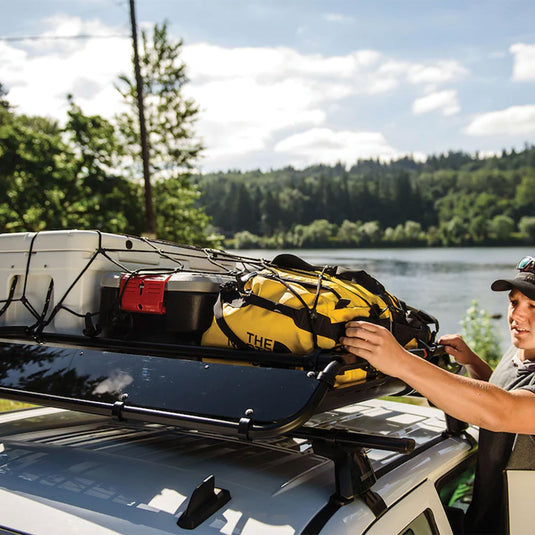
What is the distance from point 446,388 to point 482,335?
34.8 ft

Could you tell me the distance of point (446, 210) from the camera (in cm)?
5338

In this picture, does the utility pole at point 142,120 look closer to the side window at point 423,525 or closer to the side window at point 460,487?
the side window at point 460,487

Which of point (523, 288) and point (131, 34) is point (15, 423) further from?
point (131, 34)

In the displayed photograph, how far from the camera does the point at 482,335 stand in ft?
38.8

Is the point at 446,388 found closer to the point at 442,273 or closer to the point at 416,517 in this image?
the point at 416,517

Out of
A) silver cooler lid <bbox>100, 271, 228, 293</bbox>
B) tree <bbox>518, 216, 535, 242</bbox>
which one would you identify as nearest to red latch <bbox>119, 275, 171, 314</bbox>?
silver cooler lid <bbox>100, 271, 228, 293</bbox>

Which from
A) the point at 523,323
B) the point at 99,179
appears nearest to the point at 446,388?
the point at 523,323

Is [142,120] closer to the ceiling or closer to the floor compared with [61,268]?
closer to the ceiling

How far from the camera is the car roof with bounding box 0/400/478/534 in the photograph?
1494 mm

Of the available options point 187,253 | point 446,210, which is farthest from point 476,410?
point 446,210

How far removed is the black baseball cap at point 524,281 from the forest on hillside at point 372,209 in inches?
956

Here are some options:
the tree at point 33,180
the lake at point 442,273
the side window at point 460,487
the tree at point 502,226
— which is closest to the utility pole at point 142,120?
the lake at point 442,273

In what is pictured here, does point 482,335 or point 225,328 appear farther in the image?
point 482,335

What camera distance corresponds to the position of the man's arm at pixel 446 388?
5.79ft
